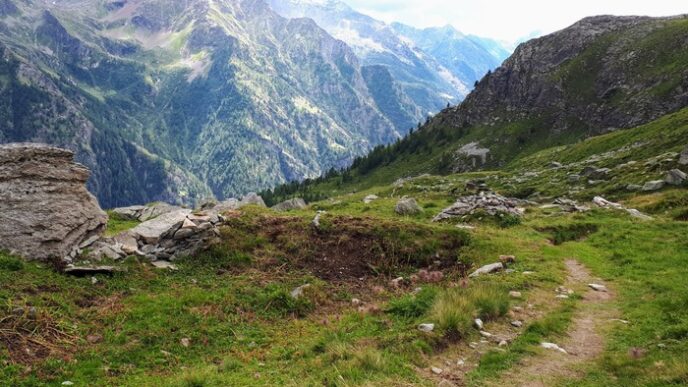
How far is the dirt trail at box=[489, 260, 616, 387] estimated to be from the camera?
Result: 12148 millimetres

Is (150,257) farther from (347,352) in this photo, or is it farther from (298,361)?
(347,352)

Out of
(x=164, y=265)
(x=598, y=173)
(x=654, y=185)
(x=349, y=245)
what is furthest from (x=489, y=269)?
(x=598, y=173)

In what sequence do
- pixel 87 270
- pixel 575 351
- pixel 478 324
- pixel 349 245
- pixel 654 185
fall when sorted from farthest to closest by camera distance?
pixel 654 185, pixel 349 245, pixel 87 270, pixel 478 324, pixel 575 351

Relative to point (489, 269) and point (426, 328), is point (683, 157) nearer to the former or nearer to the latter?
point (489, 269)

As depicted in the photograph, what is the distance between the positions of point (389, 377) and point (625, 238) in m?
21.9

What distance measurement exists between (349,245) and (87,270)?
13.4 metres

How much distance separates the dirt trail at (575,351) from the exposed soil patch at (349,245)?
308 inches

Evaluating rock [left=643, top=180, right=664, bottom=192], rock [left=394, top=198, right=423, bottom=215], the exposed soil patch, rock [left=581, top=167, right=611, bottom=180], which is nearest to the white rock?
the exposed soil patch

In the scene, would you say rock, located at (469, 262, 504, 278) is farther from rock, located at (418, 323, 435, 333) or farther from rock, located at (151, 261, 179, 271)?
rock, located at (151, 261, 179, 271)

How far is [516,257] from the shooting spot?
2392 centimetres

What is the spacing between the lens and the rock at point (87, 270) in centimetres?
1988

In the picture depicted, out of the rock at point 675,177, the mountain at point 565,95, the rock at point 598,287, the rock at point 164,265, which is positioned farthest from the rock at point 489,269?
the mountain at point 565,95

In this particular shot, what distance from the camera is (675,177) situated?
3850 centimetres

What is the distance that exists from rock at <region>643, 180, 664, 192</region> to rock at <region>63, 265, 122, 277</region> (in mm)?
42184
